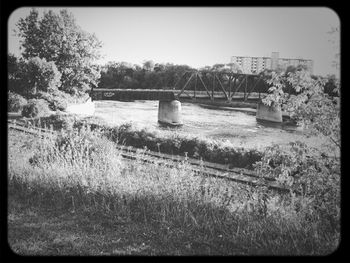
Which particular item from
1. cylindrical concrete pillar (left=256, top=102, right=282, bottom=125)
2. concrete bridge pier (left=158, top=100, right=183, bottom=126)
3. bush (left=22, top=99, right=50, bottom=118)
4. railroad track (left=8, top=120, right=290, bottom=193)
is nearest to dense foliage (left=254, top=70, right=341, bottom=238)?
railroad track (left=8, top=120, right=290, bottom=193)

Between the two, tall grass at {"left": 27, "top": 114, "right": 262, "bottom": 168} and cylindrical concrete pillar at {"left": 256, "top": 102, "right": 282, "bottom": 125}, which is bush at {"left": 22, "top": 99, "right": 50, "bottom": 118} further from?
cylindrical concrete pillar at {"left": 256, "top": 102, "right": 282, "bottom": 125}

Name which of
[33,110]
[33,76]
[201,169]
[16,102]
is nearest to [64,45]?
[33,76]

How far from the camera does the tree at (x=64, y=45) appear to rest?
1232 inches

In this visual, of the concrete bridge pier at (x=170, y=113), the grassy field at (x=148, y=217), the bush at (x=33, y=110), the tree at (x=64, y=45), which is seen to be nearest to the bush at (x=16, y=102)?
the bush at (x=33, y=110)

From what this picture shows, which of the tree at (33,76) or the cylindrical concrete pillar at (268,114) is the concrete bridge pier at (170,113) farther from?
the tree at (33,76)

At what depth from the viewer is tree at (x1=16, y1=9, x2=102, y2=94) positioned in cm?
3128

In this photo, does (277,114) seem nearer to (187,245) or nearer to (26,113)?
(26,113)

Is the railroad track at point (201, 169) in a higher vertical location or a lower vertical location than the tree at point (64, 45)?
lower

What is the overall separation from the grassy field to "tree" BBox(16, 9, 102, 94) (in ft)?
88.1

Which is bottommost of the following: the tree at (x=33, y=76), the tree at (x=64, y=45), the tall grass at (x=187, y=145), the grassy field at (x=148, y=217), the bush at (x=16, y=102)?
the tall grass at (x=187, y=145)

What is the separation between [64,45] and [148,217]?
96.1 ft

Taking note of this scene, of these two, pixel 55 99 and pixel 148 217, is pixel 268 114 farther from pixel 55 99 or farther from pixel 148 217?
pixel 148 217

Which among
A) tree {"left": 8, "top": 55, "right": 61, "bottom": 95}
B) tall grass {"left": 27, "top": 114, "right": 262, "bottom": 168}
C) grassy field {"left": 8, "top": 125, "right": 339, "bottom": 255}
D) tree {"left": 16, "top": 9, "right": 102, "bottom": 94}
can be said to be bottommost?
tall grass {"left": 27, "top": 114, "right": 262, "bottom": 168}

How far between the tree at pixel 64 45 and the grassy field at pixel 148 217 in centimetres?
2685
